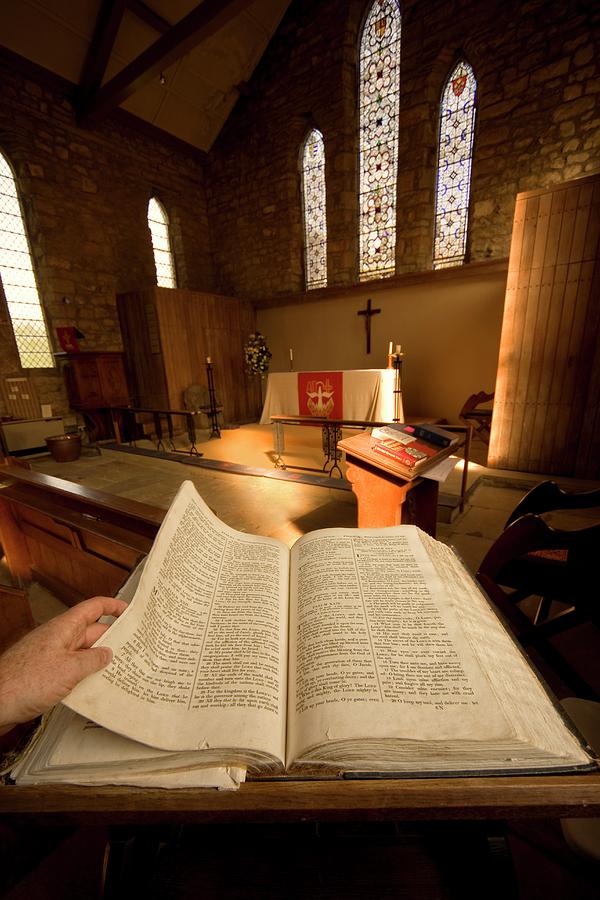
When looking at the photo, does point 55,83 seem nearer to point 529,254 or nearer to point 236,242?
point 236,242

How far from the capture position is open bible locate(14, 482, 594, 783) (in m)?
0.42

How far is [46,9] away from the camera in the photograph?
585cm

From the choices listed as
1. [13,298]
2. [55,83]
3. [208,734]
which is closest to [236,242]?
[55,83]

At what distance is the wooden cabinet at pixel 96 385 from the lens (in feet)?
22.6

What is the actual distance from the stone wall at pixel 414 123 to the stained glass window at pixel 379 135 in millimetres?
218

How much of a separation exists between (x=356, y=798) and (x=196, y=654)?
27cm

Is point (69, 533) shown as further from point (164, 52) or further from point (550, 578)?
point (164, 52)

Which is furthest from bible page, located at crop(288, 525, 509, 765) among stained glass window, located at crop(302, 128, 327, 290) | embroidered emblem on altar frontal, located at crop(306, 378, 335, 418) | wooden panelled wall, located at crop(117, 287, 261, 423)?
stained glass window, located at crop(302, 128, 327, 290)

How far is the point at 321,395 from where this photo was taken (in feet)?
15.7

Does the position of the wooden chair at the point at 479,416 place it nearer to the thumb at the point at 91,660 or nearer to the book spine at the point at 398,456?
the book spine at the point at 398,456

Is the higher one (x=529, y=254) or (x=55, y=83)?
(x=55, y=83)

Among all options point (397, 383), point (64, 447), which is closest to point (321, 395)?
point (397, 383)

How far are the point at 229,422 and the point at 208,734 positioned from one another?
850cm

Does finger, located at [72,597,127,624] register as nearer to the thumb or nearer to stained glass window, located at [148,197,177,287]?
the thumb
